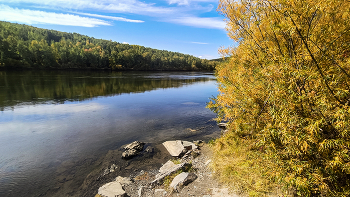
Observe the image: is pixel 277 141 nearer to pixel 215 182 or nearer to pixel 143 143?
pixel 215 182

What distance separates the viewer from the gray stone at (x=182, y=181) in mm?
8547

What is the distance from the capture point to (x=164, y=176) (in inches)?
391

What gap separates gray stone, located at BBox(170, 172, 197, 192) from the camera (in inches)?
336

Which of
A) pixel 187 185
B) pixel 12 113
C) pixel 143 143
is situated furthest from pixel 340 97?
pixel 12 113

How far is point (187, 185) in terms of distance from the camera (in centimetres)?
876

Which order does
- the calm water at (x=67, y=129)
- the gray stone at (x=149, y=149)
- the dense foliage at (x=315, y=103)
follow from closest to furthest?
the dense foliage at (x=315, y=103) → the calm water at (x=67, y=129) → the gray stone at (x=149, y=149)

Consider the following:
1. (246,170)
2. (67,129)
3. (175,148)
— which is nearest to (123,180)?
(175,148)

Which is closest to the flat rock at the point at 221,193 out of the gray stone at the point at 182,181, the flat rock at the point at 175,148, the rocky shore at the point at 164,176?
the rocky shore at the point at 164,176

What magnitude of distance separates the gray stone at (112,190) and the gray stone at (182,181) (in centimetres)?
256

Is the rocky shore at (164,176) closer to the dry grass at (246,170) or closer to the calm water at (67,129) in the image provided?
the dry grass at (246,170)

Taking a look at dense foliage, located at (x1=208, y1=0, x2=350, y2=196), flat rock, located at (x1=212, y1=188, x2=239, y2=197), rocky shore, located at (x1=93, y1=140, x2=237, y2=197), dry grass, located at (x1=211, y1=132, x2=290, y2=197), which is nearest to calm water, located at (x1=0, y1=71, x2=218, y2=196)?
rocky shore, located at (x1=93, y1=140, x2=237, y2=197)

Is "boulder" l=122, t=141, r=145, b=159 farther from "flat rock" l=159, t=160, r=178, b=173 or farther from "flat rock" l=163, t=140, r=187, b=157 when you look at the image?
"flat rock" l=159, t=160, r=178, b=173

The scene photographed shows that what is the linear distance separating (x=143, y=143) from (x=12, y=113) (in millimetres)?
18587

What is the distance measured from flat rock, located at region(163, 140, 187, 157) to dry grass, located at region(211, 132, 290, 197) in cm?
284
